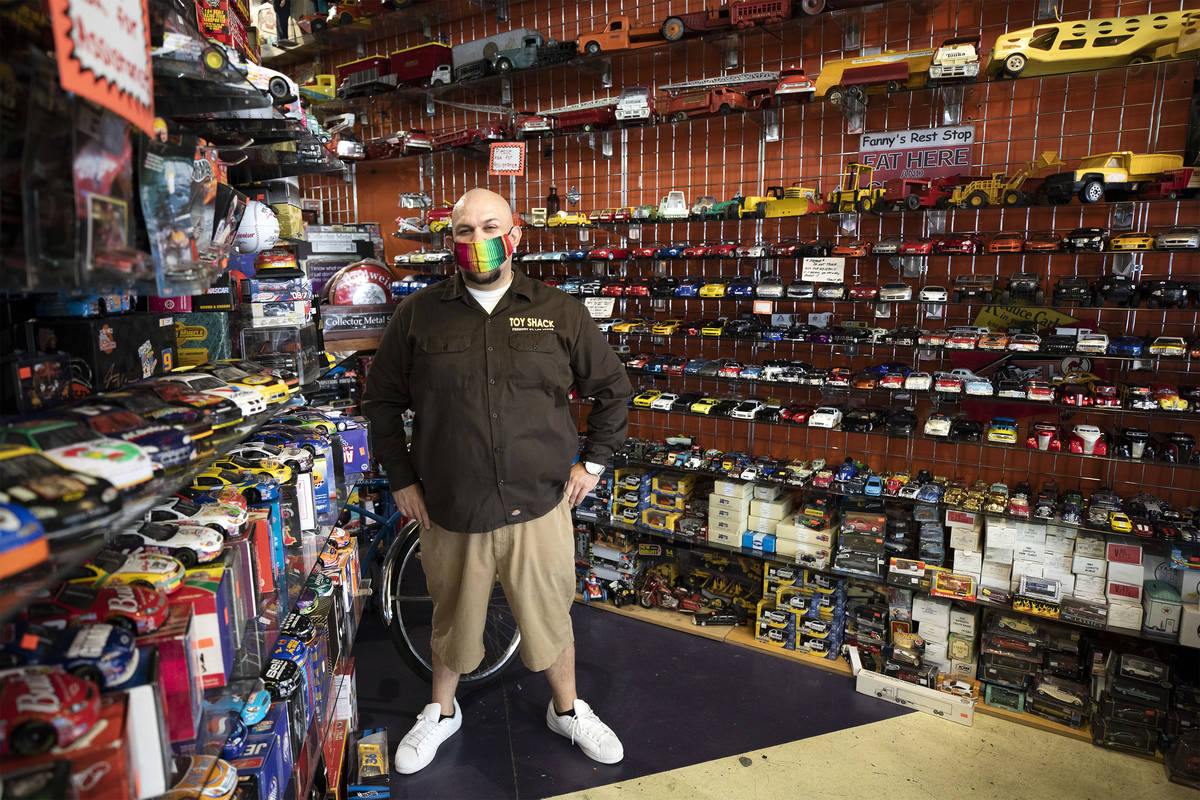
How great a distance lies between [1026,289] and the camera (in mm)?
3211

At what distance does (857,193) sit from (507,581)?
2373 millimetres

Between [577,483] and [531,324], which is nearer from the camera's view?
[531,324]

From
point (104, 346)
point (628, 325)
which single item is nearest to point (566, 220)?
point (628, 325)

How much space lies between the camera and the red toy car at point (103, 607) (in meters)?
1.01

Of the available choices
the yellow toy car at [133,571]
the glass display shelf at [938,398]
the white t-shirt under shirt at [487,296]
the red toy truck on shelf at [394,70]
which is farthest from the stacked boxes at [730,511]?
the red toy truck on shelf at [394,70]

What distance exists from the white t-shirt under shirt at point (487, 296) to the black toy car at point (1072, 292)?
238 cm

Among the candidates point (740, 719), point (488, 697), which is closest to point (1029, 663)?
point (740, 719)

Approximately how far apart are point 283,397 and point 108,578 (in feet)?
2.11

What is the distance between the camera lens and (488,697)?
3330mm

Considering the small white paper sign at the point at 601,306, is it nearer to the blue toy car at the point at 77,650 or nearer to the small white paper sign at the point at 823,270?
the small white paper sign at the point at 823,270

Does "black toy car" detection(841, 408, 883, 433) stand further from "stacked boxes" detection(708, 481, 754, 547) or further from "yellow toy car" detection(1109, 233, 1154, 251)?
"yellow toy car" detection(1109, 233, 1154, 251)

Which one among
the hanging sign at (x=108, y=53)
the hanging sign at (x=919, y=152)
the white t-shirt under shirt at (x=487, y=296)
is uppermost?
the hanging sign at (x=919, y=152)

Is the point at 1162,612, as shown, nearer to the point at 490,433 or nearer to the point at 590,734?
the point at 590,734

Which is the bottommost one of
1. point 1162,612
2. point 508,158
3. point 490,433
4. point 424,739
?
point 424,739
